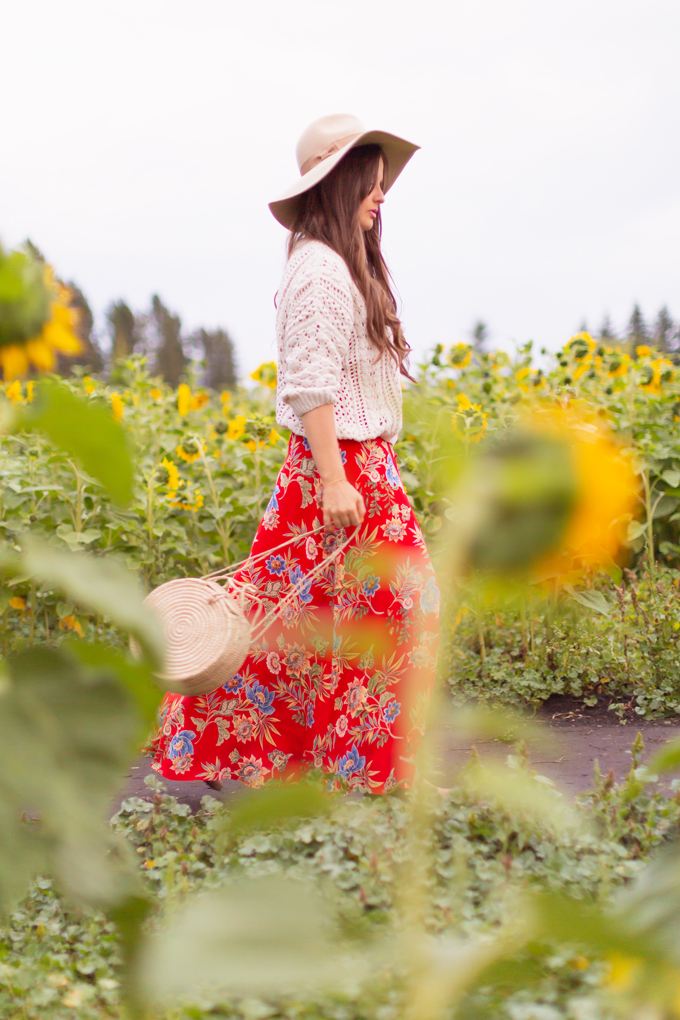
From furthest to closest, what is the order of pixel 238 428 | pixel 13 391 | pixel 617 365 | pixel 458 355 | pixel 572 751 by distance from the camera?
pixel 617 365, pixel 458 355, pixel 238 428, pixel 572 751, pixel 13 391

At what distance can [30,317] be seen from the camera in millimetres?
438

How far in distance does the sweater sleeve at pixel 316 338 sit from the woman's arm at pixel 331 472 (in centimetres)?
4

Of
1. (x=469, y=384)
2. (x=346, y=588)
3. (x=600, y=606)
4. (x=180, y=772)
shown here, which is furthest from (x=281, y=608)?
(x=469, y=384)

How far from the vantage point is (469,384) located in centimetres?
459

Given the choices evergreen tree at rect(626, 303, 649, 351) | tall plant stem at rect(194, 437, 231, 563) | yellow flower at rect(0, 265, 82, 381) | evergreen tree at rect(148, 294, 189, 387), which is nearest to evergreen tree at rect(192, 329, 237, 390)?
evergreen tree at rect(148, 294, 189, 387)

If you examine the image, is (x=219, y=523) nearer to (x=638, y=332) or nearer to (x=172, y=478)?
(x=172, y=478)

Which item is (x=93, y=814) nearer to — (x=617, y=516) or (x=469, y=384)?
(x=617, y=516)

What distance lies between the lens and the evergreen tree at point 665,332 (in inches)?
183

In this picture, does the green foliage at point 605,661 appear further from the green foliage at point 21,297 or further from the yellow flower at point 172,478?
the green foliage at point 21,297

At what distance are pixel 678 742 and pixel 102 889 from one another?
1.02 ft

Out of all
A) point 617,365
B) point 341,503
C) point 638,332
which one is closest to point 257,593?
point 341,503

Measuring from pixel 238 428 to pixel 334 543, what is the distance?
159 cm

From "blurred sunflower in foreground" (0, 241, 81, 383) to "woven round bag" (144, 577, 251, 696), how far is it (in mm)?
1248

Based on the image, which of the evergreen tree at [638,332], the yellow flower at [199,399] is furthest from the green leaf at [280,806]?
the evergreen tree at [638,332]
